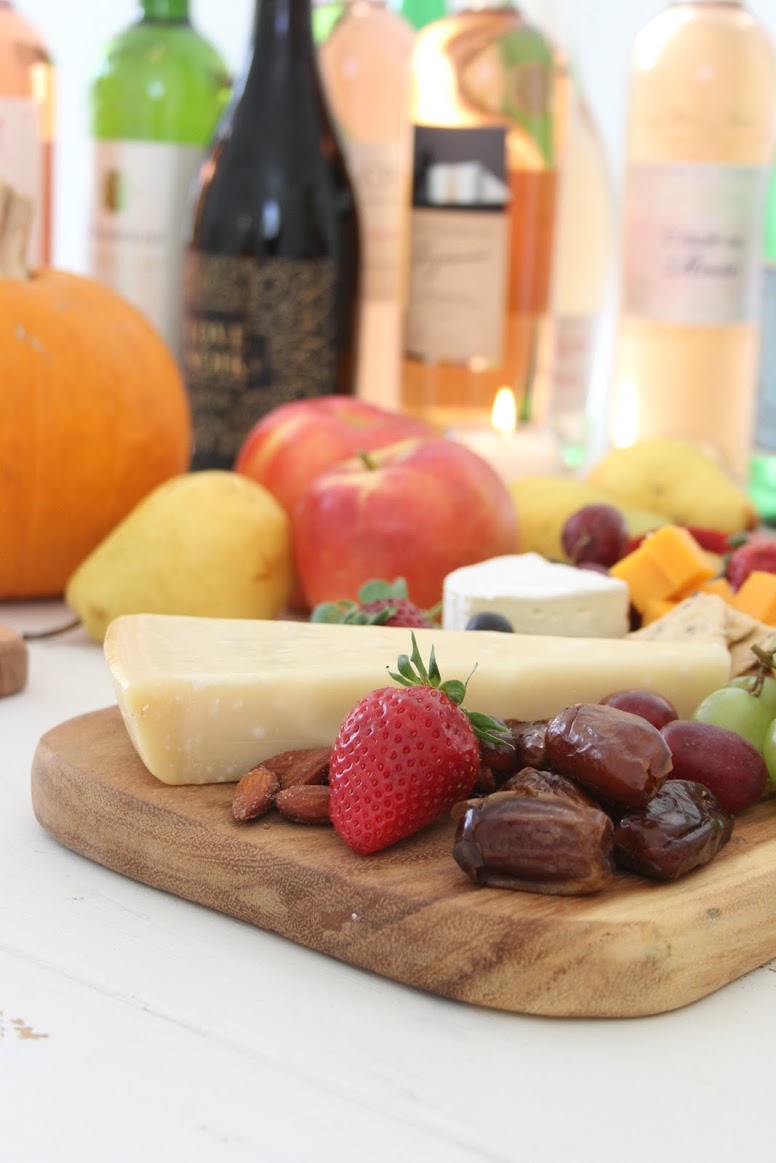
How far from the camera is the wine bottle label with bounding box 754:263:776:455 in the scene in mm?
1447

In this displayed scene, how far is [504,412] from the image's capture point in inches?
61.4

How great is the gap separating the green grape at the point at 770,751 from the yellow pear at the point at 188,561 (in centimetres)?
43

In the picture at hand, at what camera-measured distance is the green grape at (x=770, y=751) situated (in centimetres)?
66

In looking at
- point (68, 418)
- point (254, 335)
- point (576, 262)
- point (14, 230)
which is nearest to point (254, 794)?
point (68, 418)

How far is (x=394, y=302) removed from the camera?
5.12ft

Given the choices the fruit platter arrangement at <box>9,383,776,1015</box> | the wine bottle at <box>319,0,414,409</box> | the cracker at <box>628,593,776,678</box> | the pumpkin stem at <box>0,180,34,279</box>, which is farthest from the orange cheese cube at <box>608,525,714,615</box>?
the wine bottle at <box>319,0,414,409</box>

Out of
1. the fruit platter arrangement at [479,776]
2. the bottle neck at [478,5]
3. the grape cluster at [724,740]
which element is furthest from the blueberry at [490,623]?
the bottle neck at [478,5]

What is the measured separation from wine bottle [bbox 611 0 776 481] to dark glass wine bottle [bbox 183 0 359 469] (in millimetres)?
298

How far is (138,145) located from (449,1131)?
1.19 metres

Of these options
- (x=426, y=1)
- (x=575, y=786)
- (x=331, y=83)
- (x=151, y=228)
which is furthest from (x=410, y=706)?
(x=426, y=1)

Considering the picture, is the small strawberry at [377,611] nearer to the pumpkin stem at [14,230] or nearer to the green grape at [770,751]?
the green grape at [770,751]

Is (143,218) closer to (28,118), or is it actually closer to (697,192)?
(28,118)

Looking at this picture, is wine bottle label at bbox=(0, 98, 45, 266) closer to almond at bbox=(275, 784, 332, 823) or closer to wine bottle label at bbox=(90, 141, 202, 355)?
wine bottle label at bbox=(90, 141, 202, 355)

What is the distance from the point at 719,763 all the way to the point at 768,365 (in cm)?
89
